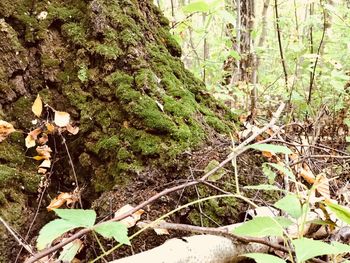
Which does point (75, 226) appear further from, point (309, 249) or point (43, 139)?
point (43, 139)

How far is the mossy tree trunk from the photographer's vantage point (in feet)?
6.15

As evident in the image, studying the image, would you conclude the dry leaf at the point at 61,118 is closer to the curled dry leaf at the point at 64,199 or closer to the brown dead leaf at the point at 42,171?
the brown dead leaf at the point at 42,171

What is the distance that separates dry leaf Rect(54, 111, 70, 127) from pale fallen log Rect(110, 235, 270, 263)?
908mm

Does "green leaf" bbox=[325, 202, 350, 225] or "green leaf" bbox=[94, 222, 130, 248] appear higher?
"green leaf" bbox=[94, 222, 130, 248]

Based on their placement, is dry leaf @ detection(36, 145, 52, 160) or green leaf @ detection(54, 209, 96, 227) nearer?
green leaf @ detection(54, 209, 96, 227)

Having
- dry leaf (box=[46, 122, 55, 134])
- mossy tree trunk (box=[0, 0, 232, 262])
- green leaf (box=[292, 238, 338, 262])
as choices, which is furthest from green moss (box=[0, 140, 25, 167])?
green leaf (box=[292, 238, 338, 262])

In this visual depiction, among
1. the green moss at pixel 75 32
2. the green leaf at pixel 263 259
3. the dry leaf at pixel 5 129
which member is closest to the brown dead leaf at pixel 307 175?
the green leaf at pixel 263 259

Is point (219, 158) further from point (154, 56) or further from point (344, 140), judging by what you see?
point (344, 140)

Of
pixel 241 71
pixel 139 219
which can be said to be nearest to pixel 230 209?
pixel 139 219

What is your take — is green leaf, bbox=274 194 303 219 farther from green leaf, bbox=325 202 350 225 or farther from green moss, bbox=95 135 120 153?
green moss, bbox=95 135 120 153

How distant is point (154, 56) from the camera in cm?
230

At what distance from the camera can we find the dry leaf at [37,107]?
6.64 feet

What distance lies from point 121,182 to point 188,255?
0.56 m

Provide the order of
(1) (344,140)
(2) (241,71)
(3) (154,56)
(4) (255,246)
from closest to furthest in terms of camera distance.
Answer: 1. (4) (255,246)
2. (3) (154,56)
3. (1) (344,140)
4. (2) (241,71)
